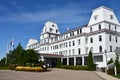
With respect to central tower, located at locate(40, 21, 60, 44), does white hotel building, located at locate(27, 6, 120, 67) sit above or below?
below

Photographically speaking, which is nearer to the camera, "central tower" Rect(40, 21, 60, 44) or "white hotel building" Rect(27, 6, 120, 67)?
"white hotel building" Rect(27, 6, 120, 67)

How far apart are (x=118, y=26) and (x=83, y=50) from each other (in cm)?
1087

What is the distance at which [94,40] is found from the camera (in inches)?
1930

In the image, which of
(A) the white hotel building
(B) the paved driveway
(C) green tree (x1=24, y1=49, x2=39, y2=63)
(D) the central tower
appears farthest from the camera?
(D) the central tower

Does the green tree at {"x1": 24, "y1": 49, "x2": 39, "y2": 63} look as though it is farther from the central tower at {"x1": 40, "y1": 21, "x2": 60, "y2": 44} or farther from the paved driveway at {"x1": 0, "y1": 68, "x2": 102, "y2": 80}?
the central tower at {"x1": 40, "y1": 21, "x2": 60, "y2": 44}

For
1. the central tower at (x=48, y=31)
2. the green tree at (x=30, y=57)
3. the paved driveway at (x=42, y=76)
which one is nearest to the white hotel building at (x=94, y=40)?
the central tower at (x=48, y=31)

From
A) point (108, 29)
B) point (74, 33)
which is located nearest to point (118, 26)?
point (108, 29)

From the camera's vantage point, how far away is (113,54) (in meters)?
43.2

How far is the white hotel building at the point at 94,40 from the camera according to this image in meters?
46.1

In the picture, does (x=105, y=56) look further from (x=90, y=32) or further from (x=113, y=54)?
(x=90, y=32)

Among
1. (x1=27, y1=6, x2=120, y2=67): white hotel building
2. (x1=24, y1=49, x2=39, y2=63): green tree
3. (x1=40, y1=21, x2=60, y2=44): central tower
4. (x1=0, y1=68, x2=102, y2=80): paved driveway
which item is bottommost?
(x1=0, y1=68, x2=102, y2=80): paved driveway

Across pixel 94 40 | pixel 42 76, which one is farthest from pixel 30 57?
pixel 94 40

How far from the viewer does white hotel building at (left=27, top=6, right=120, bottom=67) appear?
46.1 metres

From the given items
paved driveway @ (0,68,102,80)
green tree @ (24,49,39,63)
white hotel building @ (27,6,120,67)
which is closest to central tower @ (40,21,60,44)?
white hotel building @ (27,6,120,67)
